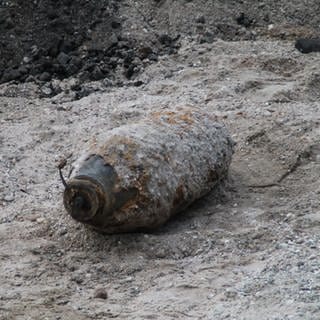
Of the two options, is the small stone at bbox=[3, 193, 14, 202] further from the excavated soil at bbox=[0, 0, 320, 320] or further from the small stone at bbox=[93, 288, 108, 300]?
the small stone at bbox=[93, 288, 108, 300]

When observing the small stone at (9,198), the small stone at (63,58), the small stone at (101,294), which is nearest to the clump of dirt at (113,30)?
the small stone at (63,58)

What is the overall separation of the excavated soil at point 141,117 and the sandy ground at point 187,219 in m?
0.01

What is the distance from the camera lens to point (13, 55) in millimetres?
8344

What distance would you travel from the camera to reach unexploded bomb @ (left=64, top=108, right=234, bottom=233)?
186 inches

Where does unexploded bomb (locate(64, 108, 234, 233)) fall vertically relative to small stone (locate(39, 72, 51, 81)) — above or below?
above

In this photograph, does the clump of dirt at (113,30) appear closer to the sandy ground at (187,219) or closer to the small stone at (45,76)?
the small stone at (45,76)

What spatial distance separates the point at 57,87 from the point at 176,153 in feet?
9.96

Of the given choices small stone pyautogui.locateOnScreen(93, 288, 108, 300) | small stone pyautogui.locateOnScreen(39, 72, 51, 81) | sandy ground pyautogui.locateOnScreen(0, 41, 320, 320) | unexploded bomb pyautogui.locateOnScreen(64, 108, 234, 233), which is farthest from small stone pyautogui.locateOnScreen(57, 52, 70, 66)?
small stone pyautogui.locateOnScreen(93, 288, 108, 300)

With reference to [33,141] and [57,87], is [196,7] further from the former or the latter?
[33,141]

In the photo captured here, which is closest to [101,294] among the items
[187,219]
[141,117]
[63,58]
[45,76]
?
[187,219]

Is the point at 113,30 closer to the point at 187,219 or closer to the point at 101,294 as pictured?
the point at 187,219

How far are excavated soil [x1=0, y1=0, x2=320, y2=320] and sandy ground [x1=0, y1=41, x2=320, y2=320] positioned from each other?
0.04 feet

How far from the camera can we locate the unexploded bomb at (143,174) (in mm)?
4719

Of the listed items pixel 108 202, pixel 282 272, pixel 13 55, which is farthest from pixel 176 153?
pixel 13 55
